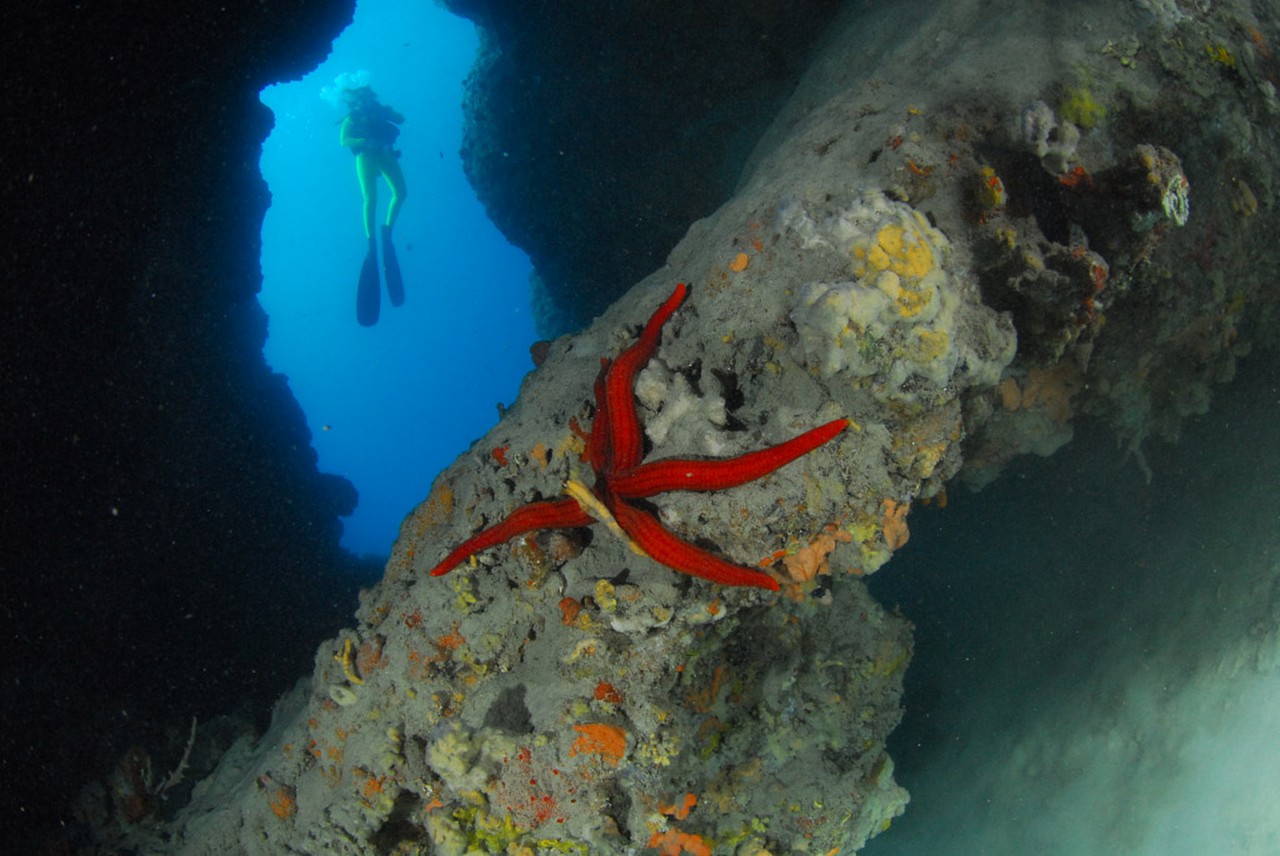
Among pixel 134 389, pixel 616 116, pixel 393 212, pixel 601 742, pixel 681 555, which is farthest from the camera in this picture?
pixel 393 212

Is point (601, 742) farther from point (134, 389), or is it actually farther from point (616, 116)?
point (616, 116)

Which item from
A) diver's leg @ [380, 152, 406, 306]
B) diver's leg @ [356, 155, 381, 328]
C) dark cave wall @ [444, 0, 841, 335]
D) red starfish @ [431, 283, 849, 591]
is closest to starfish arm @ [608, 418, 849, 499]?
red starfish @ [431, 283, 849, 591]

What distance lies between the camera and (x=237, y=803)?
195 inches

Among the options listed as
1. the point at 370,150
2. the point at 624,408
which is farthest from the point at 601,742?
the point at 370,150

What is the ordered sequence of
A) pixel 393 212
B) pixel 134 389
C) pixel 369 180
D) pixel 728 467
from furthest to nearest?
pixel 393 212
pixel 369 180
pixel 134 389
pixel 728 467

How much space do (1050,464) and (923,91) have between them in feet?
18.5

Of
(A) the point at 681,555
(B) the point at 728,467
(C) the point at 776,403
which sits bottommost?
(A) the point at 681,555

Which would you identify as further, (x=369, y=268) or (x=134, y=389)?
(x=369, y=268)

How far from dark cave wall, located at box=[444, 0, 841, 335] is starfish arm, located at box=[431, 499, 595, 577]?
6.14 metres

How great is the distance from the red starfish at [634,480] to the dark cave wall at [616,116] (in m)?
5.37

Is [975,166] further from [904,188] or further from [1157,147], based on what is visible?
[1157,147]

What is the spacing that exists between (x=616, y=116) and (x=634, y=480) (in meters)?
7.40

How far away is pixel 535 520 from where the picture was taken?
3.32 m

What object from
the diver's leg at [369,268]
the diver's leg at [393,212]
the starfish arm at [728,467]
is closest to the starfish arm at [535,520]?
the starfish arm at [728,467]
